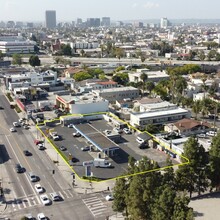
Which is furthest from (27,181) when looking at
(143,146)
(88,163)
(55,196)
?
(143,146)

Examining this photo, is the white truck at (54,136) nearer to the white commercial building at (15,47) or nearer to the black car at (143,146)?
the black car at (143,146)

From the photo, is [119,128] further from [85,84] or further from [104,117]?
[85,84]

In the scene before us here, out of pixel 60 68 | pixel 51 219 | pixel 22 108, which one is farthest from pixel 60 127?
pixel 60 68

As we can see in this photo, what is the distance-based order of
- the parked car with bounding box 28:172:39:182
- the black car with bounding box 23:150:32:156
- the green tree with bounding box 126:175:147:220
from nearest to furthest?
the green tree with bounding box 126:175:147:220
the parked car with bounding box 28:172:39:182
the black car with bounding box 23:150:32:156

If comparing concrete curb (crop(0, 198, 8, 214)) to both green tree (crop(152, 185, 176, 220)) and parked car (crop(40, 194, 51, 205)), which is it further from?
green tree (crop(152, 185, 176, 220))

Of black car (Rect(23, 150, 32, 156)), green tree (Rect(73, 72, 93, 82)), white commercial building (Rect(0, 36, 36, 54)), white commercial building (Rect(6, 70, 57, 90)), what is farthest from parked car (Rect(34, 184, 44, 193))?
white commercial building (Rect(0, 36, 36, 54))

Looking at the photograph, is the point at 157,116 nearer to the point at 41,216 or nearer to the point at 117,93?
the point at 117,93
